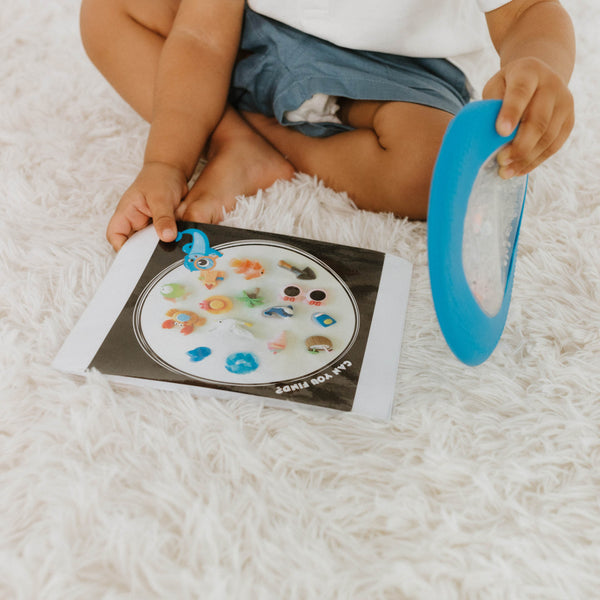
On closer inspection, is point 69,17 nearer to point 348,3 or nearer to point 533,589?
point 348,3

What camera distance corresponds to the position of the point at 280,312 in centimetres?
48

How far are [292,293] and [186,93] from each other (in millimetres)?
288

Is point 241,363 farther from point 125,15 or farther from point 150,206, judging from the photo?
point 125,15

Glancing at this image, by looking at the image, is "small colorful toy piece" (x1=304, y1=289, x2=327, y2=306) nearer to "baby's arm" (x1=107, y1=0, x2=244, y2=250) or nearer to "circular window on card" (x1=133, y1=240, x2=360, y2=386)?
"circular window on card" (x1=133, y1=240, x2=360, y2=386)

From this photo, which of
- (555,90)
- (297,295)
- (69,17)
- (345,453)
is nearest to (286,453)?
(345,453)

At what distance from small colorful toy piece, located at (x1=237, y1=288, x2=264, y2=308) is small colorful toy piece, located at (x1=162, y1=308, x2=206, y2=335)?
0.04m

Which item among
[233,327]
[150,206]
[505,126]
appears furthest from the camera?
[150,206]

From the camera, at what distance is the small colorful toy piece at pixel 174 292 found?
0.49 metres

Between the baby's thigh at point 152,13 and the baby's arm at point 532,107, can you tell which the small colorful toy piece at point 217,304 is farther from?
the baby's thigh at point 152,13

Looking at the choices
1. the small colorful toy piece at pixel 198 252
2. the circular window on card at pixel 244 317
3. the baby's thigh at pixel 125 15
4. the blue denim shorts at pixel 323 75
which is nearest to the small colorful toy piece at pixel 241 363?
the circular window on card at pixel 244 317

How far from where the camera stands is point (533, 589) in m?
0.32

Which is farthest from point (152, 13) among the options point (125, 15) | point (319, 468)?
point (319, 468)

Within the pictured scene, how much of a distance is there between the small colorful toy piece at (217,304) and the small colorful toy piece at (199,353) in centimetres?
4

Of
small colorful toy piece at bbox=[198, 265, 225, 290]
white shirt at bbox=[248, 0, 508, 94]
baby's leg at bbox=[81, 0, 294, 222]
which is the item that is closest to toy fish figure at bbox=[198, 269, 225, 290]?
small colorful toy piece at bbox=[198, 265, 225, 290]
